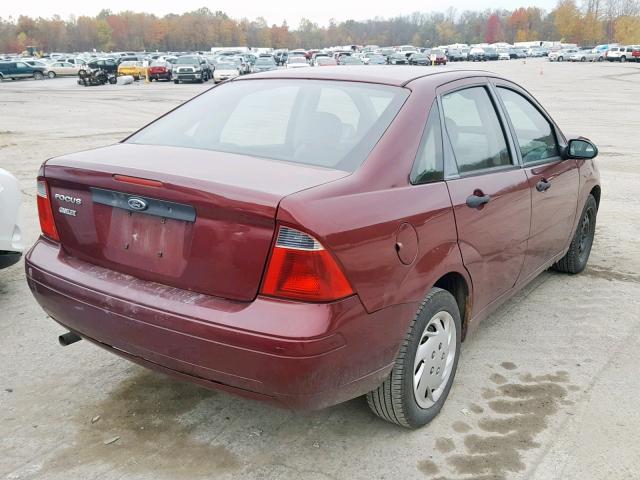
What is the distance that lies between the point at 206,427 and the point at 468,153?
1.93m

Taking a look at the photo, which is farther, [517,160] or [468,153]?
[517,160]

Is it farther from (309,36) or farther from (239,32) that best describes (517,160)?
(309,36)

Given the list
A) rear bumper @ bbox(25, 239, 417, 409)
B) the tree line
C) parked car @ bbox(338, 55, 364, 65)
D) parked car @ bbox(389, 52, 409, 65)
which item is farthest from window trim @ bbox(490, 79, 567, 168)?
the tree line

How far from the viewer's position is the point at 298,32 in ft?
647

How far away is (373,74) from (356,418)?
5.92ft

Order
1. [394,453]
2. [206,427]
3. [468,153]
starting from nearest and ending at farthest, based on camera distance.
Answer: [394,453], [206,427], [468,153]

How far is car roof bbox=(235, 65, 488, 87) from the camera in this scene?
344cm

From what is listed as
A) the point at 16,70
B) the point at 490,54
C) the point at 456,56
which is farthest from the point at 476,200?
the point at 490,54

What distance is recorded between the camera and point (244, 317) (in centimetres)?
253

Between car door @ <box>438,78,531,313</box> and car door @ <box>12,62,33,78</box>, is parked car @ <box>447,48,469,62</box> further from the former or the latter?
car door @ <box>438,78,531,313</box>

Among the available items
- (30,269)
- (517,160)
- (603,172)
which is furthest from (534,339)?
(603,172)

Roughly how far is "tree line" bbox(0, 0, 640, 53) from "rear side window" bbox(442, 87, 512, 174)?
136 meters

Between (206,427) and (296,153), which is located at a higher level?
(296,153)

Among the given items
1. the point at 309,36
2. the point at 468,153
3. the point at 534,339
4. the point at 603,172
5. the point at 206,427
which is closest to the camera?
the point at 206,427
